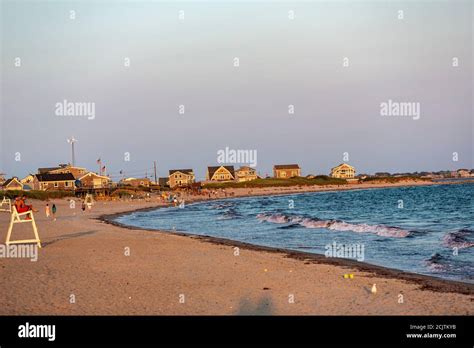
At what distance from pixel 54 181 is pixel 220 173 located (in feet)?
168

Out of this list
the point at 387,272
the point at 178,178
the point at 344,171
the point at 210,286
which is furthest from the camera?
the point at 344,171

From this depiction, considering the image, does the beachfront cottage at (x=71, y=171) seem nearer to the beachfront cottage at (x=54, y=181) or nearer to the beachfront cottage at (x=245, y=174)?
the beachfront cottage at (x=54, y=181)

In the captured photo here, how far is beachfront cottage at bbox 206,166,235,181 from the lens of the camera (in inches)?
5369

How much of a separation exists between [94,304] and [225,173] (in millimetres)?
126824

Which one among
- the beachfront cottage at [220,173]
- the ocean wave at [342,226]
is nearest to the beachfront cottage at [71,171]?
the beachfront cottage at [220,173]

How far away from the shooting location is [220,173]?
449ft

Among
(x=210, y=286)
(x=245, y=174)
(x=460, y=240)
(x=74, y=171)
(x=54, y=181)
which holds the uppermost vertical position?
(x=74, y=171)

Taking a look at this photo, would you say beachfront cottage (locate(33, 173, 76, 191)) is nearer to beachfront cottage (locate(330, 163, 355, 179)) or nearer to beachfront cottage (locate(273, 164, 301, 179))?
beachfront cottage (locate(273, 164, 301, 179))

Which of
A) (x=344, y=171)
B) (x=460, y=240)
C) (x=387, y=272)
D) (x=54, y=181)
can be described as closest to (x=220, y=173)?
(x=344, y=171)

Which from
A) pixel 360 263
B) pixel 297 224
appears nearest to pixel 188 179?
pixel 297 224

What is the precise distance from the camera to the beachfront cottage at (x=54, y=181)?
93375 millimetres

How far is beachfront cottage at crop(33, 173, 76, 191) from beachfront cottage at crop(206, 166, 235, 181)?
46710 millimetres

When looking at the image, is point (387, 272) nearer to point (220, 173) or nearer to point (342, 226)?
point (342, 226)
